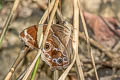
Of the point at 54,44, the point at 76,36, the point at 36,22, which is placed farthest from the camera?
the point at 36,22

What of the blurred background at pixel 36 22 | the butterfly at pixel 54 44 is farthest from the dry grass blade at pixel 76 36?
the blurred background at pixel 36 22

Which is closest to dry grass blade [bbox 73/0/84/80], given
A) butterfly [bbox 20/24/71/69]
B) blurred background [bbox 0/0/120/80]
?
butterfly [bbox 20/24/71/69]

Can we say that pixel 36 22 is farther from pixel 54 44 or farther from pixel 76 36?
pixel 76 36

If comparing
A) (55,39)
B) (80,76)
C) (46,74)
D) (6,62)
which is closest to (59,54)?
(55,39)

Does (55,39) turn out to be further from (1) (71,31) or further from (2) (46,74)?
(2) (46,74)

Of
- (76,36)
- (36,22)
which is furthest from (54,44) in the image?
(36,22)

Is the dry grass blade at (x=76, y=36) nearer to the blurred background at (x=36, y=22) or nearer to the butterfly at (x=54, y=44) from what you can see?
the butterfly at (x=54, y=44)

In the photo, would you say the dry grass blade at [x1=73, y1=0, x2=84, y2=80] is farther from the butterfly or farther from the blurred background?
the blurred background

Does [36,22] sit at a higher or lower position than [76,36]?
higher
